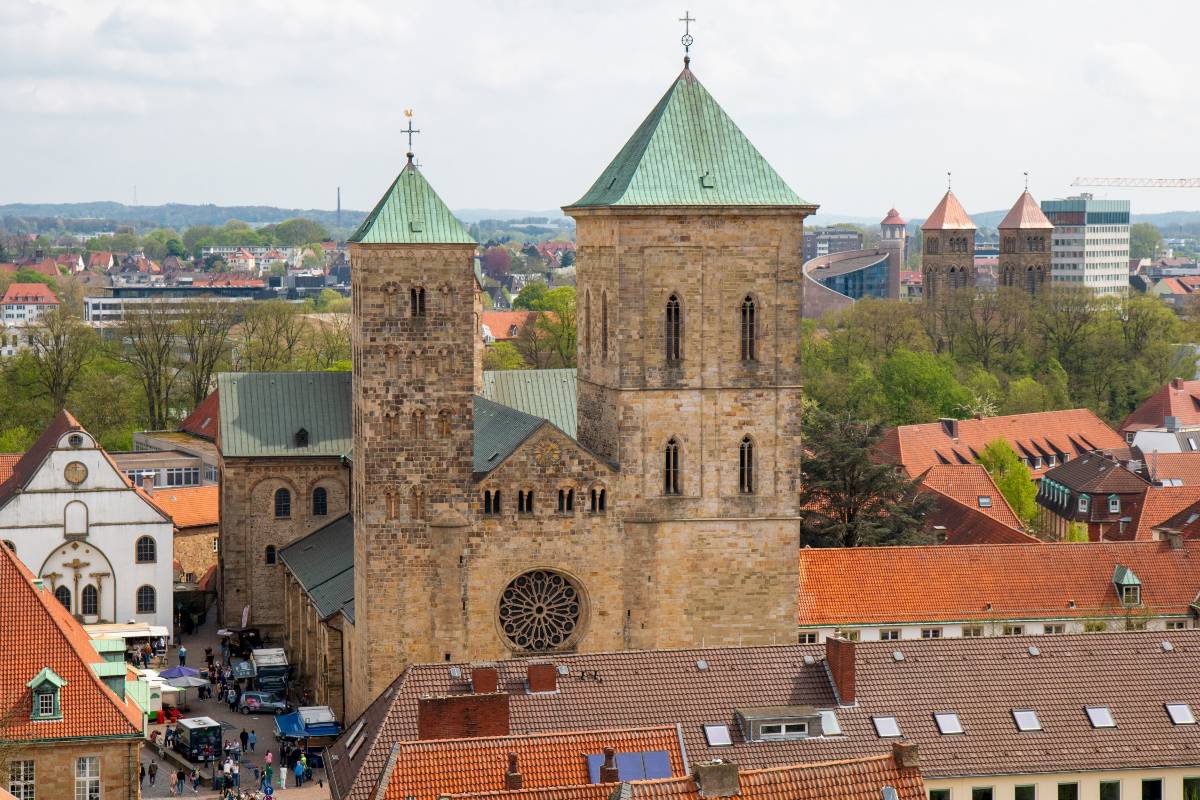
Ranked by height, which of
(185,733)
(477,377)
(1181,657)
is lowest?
(185,733)

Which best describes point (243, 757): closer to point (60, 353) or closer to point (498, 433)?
point (498, 433)

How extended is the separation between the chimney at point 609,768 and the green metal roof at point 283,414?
1456 inches

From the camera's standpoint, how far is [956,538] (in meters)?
→ 77.9

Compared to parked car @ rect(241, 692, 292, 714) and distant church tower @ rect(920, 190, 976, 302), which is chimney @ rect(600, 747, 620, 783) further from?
distant church tower @ rect(920, 190, 976, 302)

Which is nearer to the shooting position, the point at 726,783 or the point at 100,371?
the point at 726,783

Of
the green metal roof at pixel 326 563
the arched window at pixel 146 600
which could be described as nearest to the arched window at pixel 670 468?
the green metal roof at pixel 326 563

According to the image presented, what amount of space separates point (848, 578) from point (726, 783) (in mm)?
29005

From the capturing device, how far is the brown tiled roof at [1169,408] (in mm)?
116938

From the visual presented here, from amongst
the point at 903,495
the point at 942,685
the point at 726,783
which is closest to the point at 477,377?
the point at 903,495

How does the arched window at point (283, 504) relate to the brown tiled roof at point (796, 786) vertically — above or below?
above

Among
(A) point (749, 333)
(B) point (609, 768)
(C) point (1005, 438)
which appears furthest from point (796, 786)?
(C) point (1005, 438)

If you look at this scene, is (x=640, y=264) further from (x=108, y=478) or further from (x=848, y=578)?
(x=108, y=478)

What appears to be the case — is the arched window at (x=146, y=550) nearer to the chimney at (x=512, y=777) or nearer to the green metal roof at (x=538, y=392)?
the green metal roof at (x=538, y=392)

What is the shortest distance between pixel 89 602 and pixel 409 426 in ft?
74.3
